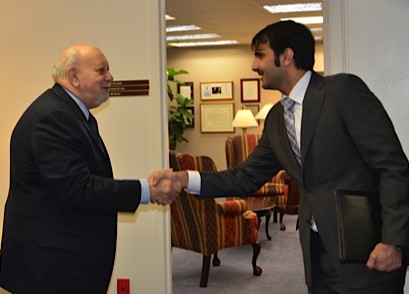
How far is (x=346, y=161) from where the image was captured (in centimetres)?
216

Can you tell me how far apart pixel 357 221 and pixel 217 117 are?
29.5 feet

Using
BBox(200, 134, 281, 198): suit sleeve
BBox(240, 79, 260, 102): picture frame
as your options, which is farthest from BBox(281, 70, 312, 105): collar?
BBox(240, 79, 260, 102): picture frame

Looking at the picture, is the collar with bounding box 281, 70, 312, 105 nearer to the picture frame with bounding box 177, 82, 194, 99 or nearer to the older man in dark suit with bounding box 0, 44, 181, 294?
the older man in dark suit with bounding box 0, 44, 181, 294

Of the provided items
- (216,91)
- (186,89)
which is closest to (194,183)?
(216,91)

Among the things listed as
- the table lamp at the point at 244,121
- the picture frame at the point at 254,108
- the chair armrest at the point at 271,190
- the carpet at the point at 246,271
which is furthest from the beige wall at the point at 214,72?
the carpet at the point at 246,271

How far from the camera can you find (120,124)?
147 inches

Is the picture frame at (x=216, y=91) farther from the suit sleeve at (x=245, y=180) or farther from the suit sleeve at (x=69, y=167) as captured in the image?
the suit sleeve at (x=69, y=167)

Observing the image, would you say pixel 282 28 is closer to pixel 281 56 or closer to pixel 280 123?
pixel 281 56

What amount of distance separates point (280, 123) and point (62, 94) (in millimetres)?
954

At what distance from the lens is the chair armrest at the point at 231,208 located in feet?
17.0

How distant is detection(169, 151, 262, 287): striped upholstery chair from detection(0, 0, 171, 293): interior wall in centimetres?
130

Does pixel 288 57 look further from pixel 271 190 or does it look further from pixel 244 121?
pixel 244 121

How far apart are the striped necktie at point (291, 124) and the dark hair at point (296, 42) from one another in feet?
0.51

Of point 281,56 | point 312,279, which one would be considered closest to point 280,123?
point 281,56
